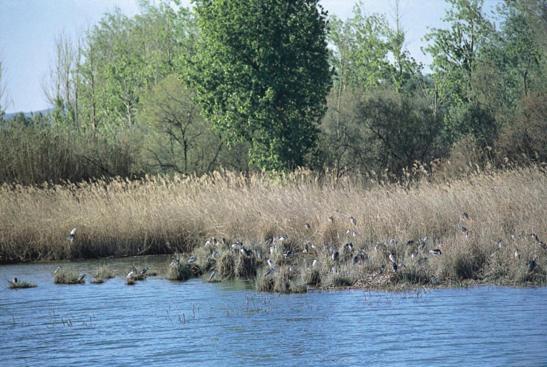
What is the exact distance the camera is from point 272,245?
22.2 m

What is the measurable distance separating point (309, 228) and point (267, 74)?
40.1ft

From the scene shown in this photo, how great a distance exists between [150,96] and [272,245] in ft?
70.3

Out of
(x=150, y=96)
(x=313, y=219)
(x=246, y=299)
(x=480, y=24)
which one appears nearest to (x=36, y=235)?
(x=313, y=219)

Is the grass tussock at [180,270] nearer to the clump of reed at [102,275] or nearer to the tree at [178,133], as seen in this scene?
the clump of reed at [102,275]

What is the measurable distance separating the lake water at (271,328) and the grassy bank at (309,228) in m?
0.87

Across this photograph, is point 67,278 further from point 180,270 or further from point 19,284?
point 180,270

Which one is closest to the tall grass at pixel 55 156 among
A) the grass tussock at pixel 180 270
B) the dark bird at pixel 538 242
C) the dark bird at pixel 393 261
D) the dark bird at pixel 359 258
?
the grass tussock at pixel 180 270

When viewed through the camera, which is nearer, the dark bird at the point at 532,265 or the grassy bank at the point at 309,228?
the dark bird at the point at 532,265

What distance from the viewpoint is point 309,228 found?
23594mm

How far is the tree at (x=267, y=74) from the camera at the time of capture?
114 feet

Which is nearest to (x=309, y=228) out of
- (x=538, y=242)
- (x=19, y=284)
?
(x=538, y=242)

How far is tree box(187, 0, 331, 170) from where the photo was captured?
3475 cm

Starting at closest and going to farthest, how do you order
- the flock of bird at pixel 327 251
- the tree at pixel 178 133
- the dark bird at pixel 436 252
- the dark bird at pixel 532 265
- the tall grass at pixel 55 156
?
the dark bird at pixel 532 265
the dark bird at pixel 436 252
the flock of bird at pixel 327 251
the tall grass at pixel 55 156
the tree at pixel 178 133

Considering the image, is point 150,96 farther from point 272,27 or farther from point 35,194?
point 35,194
